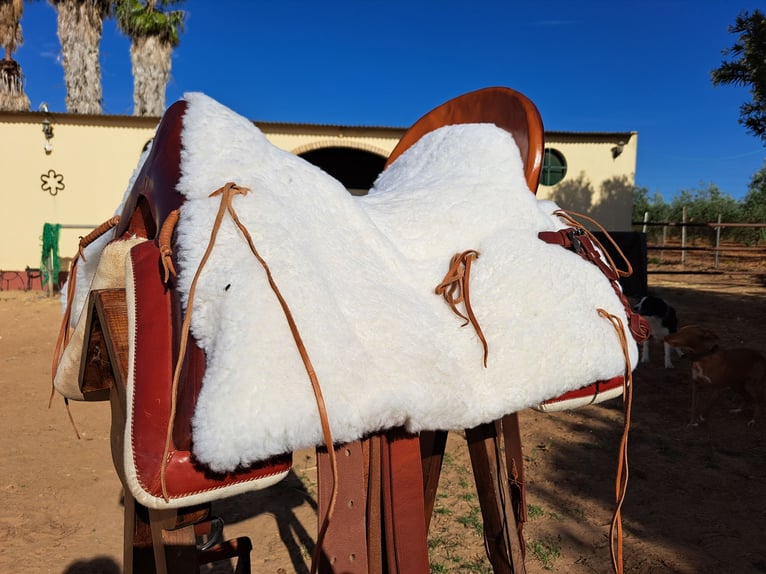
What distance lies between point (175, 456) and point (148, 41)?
14.5 metres

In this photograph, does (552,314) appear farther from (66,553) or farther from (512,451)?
(66,553)

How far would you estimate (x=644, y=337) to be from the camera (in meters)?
1.01

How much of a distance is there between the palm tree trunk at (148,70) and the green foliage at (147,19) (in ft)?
0.51

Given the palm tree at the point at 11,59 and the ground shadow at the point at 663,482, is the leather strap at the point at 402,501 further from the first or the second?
the palm tree at the point at 11,59

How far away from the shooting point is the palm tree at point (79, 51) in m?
11.8

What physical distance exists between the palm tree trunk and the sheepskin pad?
43.7ft

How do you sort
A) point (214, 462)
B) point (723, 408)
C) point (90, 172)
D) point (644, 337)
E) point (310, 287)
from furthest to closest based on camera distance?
1. point (90, 172)
2. point (723, 408)
3. point (644, 337)
4. point (310, 287)
5. point (214, 462)

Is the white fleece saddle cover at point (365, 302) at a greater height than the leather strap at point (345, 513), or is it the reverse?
the white fleece saddle cover at point (365, 302)

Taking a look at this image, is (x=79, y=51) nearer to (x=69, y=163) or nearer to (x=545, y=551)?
(x=69, y=163)

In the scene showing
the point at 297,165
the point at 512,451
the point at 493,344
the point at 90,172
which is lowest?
the point at 512,451

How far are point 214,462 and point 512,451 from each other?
2.82 ft

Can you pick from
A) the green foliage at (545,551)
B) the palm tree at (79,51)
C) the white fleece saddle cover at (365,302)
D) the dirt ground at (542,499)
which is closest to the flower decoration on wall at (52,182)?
the palm tree at (79,51)

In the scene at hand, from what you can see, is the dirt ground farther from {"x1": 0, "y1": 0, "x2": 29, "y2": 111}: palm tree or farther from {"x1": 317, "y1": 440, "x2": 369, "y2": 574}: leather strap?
{"x1": 0, "y1": 0, "x2": 29, "y2": 111}: palm tree

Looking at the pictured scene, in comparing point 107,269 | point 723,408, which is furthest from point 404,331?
point 723,408
